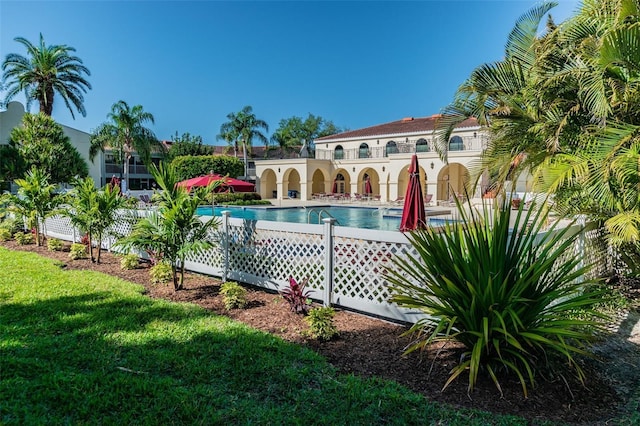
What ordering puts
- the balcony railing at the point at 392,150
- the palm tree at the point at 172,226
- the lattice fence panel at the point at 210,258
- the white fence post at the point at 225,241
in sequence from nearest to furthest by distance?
the palm tree at the point at 172,226
the white fence post at the point at 225,241
the lattice fence panel at the point at 210,258
the balcony railing at the point at 392,150

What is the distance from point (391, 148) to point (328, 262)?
103 feet

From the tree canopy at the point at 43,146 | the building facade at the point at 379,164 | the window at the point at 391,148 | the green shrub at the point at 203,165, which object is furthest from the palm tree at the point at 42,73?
the window at the point at 391,148

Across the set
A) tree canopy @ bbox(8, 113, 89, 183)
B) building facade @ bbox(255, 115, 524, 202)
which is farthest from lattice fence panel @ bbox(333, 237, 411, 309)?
building facade @ bbox(255, 115, 524, 202)

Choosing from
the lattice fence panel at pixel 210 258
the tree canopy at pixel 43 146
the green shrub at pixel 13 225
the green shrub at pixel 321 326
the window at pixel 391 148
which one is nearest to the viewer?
the green shrub at pixel 321 326

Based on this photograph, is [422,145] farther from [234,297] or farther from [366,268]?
[234,297]

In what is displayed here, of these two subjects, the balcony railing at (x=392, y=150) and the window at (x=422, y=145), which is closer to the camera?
the balcony railing at (x=392, y=150)

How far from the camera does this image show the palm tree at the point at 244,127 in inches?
1767

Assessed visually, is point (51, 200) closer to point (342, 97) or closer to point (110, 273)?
point (110, 273)

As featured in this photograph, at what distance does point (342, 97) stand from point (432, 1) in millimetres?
42665

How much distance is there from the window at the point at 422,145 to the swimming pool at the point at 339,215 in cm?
811

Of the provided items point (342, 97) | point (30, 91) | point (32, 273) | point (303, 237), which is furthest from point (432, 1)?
point (342, 97)

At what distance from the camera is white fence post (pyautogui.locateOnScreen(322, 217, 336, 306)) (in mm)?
5871

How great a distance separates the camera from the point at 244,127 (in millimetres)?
44875

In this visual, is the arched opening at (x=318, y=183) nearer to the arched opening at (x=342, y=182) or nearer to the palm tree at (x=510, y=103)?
the arched opening at (x=342, y=182)
